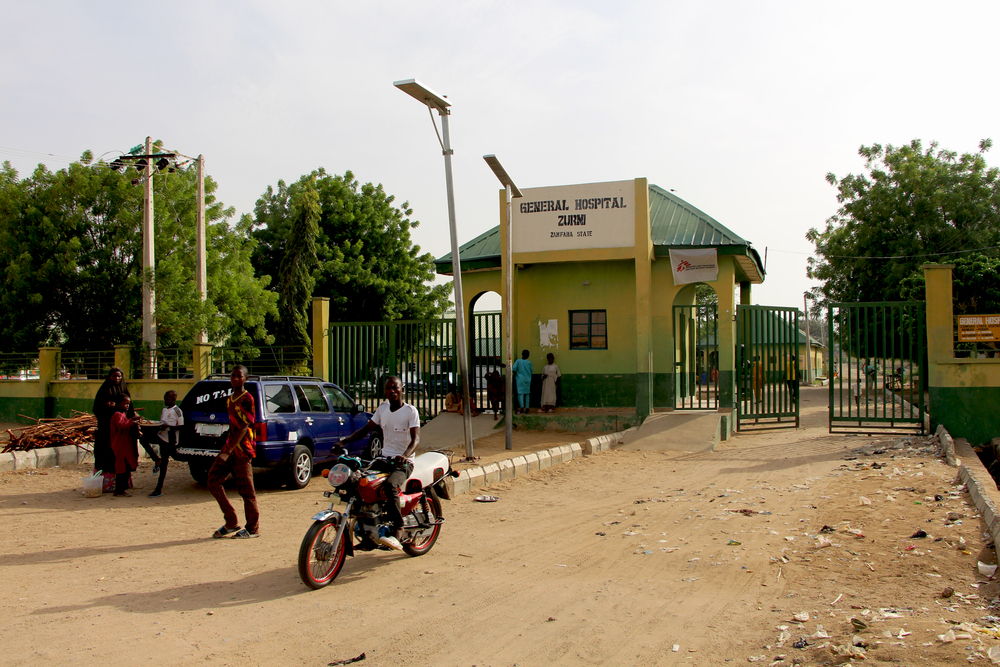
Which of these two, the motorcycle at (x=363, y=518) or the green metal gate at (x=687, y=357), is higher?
the green metal gate at (x=687, y=357)

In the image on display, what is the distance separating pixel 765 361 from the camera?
59.0ft

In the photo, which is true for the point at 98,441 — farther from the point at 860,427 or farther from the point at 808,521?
the point at 860,427

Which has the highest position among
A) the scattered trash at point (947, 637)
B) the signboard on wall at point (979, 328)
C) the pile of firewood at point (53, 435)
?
the signboard on wall at point (979, 328)

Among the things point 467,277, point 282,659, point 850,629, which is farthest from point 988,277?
point 282,659

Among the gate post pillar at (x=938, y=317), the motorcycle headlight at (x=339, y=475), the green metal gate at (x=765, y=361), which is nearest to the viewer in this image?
the motorcycle headlight at (x=339, y=475)

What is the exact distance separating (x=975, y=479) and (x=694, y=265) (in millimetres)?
9185

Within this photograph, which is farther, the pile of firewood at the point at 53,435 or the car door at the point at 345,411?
the pile of firewood at the point at 53,435

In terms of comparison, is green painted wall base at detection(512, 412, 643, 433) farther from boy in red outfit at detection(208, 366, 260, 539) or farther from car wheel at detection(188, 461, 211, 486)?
boy in red outfit at detection(208, 366, 260, 539)

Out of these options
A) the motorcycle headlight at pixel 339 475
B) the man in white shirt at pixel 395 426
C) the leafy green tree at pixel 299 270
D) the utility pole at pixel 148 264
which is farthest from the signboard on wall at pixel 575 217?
the leafy green tree at pixel 299 270

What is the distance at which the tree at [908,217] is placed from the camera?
3152 cm

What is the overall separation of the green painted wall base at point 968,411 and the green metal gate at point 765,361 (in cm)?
280

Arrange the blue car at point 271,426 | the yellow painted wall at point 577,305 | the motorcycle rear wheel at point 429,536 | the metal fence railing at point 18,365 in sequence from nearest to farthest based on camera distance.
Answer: the motorcycle rear wheel at point 429,536 → the blue car at point 271,426 → the yellow painted wall at point 577,305 → the metal fence railing at point 18,365

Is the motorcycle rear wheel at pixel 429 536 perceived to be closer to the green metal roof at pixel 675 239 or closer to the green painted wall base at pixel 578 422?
the green painted wall base at pixel 578 422

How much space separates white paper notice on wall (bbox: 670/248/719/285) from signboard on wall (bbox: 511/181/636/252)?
1.12 metres
